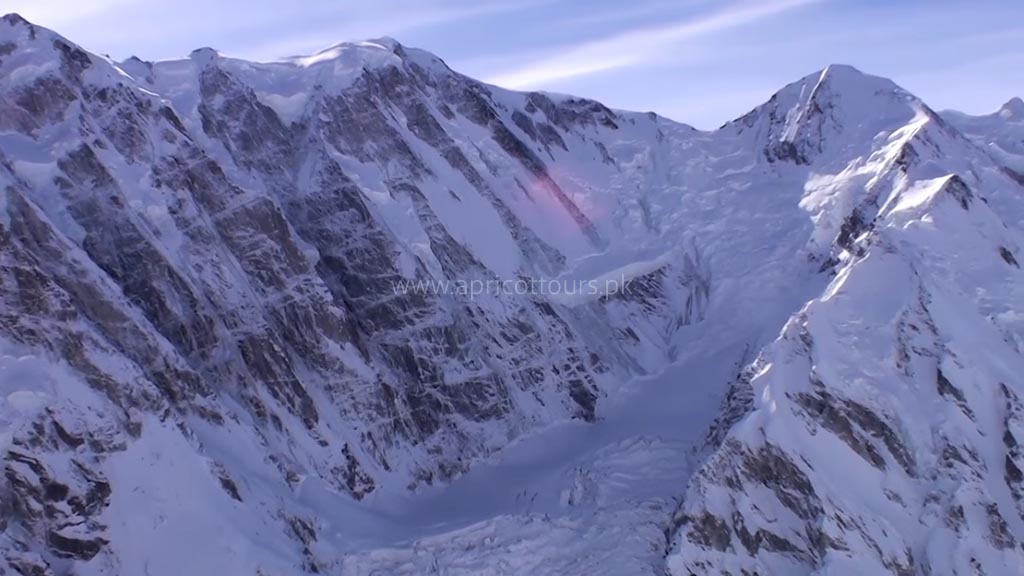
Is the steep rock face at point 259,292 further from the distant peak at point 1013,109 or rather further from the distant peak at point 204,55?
the distant peak at point 1013,109

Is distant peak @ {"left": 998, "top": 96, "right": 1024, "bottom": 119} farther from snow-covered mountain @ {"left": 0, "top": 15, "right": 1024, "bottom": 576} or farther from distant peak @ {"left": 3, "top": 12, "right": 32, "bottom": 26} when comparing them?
distant peak @ {"left": 3, "top": 12, "right": 32, "bottom": 26}

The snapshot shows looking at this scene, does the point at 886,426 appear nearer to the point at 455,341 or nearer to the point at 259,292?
the point at 455,341

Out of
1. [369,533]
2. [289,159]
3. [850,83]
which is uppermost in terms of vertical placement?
[850,83]

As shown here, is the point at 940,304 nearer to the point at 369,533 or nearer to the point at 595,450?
the point at 595,450

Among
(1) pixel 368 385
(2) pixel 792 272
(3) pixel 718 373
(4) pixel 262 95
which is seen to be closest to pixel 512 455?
(1) pixel 368 385

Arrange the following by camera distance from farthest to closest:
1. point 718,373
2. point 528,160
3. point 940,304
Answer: point 528,160 < point 718,373 < point 940,304

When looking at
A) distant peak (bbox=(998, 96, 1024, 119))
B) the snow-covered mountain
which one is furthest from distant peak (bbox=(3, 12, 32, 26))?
distant peak (bbox=(998, 96, 1024, 119))
